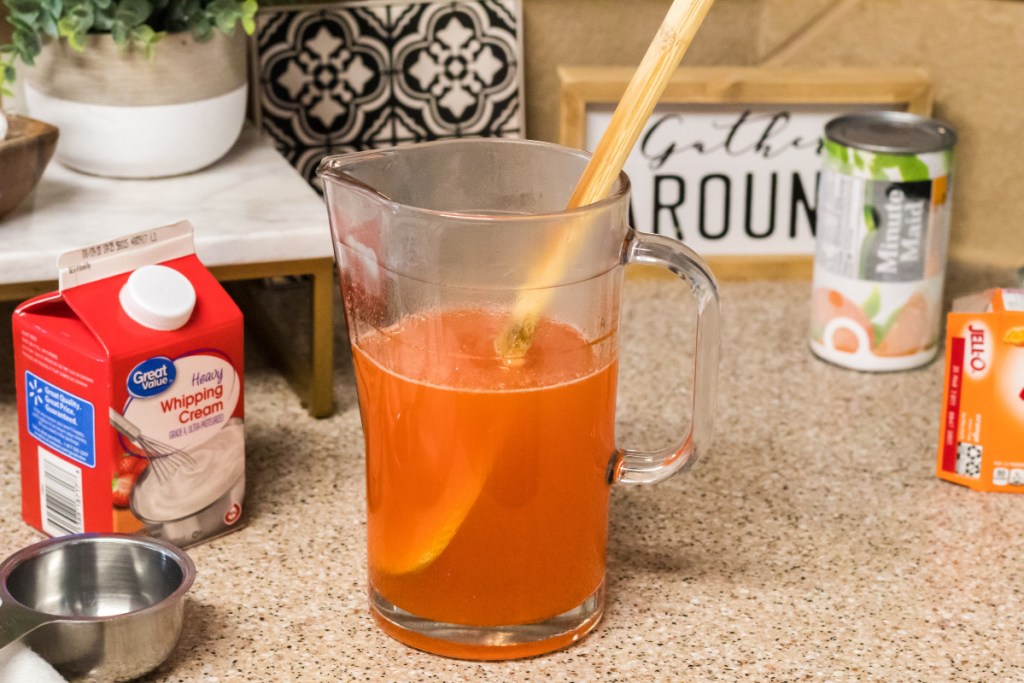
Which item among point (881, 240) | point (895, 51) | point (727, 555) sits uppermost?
point (895, 51)

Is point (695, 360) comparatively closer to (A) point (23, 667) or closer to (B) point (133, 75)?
(A) point (23, 667)

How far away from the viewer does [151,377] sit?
0.81 metres

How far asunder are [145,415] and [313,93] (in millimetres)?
527

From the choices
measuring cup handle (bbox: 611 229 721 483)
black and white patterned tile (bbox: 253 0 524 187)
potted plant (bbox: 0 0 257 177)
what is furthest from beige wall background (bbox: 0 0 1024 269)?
measuring cup handle (bbox: 611 229 721 483)

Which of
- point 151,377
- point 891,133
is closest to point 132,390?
point 151,377

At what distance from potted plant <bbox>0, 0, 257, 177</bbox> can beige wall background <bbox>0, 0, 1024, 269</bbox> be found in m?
0.34

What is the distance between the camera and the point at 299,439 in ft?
3.37

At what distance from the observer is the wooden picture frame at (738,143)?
4.12 ft

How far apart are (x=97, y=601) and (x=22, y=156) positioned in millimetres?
338

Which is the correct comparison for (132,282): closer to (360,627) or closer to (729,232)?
(360,627)

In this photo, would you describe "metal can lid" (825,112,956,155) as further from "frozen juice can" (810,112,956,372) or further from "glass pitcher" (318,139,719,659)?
"glass pitcher" (318,139,719,659)

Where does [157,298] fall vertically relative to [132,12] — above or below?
below

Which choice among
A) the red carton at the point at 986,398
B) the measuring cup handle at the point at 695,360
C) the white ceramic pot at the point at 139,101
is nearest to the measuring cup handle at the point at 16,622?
the measuring cup handle at the point at 695,360

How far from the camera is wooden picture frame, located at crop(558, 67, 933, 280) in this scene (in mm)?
1256
